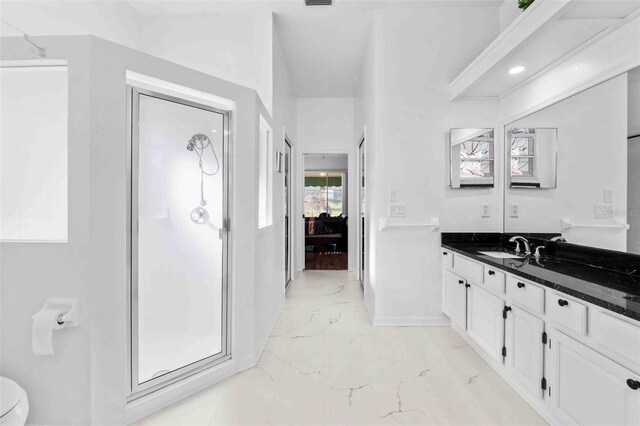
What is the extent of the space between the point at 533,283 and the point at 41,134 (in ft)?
9.19

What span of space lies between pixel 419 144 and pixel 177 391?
275 cm

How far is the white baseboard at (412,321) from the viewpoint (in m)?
2.78

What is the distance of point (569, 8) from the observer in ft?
4.95

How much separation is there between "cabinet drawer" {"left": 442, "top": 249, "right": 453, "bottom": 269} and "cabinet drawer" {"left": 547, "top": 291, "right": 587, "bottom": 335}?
1.15 metres

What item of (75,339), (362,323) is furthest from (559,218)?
(75,339)

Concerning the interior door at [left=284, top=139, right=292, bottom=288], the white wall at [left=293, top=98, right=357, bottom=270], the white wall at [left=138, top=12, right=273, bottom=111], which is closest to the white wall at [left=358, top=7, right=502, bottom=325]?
the white wall at [left=138, top=12, right=273, bottom=111]

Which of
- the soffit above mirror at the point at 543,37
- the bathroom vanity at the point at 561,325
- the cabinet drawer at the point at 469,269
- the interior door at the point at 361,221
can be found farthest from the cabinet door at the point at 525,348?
the interior door at the point at 361,221

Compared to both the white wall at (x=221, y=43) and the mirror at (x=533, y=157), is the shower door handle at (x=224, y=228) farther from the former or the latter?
the mirror at (x=533, y=157)

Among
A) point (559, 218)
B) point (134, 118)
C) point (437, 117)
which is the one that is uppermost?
point (437, 117)

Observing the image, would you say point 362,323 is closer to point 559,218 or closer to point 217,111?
point 559,218

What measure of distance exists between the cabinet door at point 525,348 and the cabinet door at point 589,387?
96 mm

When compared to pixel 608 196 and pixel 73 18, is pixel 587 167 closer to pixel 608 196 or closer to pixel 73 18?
pixel 608 196

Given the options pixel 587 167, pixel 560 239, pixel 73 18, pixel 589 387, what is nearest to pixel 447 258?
pixel 560 239

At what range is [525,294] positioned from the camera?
1635 millimetres
